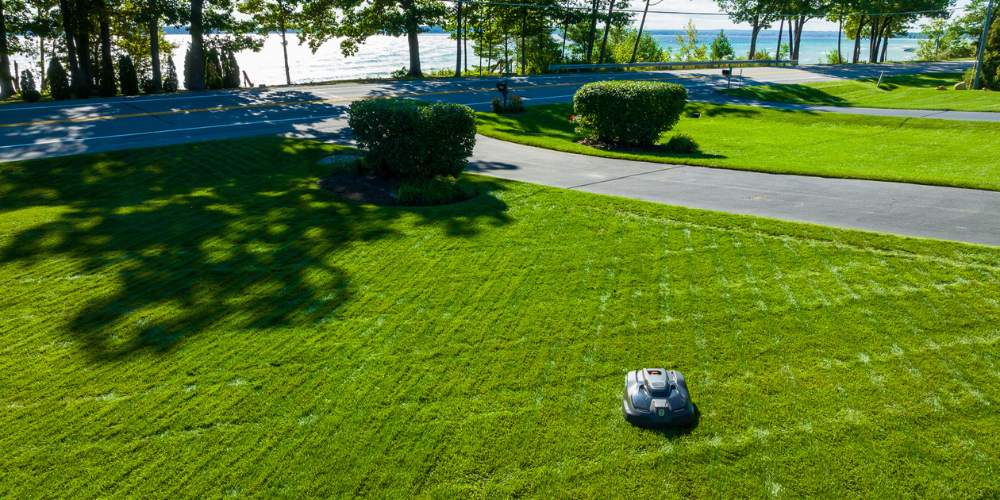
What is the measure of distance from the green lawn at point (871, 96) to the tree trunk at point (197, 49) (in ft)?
87.4

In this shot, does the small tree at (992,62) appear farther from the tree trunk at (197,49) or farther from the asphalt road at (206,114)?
the tree trunk at (197,49)

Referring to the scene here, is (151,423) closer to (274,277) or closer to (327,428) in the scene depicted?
(327,428)

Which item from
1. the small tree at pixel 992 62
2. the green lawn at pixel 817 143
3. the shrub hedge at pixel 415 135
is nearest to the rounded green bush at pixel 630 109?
the green lawn at pixel 817 143

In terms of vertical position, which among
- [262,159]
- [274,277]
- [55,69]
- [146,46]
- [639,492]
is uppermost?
[146,46]

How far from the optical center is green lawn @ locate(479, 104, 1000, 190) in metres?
13.6

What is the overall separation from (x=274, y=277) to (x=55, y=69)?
23.8 m

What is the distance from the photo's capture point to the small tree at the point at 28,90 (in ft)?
76.2

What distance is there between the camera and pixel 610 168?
46.9ft

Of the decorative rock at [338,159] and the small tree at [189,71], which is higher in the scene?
the small tree at [189,71]

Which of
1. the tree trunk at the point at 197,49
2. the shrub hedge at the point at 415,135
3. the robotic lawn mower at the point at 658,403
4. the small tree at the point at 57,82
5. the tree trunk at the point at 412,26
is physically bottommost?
the robotic lawn mower at the point at 658,403

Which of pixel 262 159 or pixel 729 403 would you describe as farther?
pixel 262 159

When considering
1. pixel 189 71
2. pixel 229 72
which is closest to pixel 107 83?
pixel 189 71

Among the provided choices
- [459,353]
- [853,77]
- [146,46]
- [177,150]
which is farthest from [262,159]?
[853,77]

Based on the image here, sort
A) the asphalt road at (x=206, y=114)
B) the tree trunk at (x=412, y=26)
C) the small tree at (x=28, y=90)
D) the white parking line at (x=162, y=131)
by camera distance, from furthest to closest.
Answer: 1. the tree trunk at (x=412, y=26)
2. the small tree at (x=28, y=90)
3. the asphalt road at (x=206, y=114)
4. the white parking line at (x=162, y=131)
